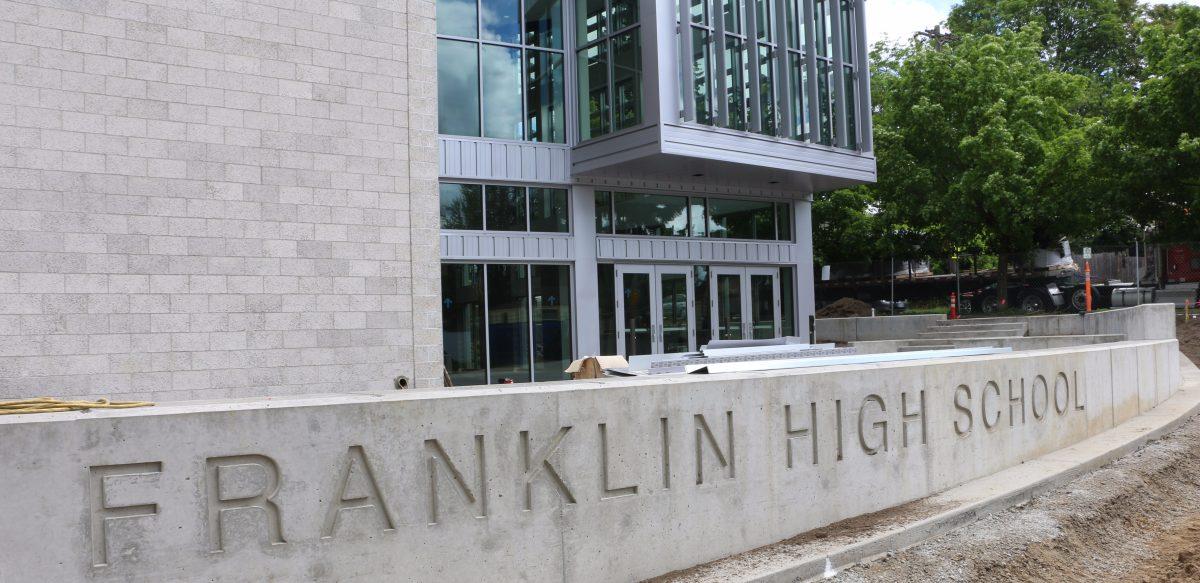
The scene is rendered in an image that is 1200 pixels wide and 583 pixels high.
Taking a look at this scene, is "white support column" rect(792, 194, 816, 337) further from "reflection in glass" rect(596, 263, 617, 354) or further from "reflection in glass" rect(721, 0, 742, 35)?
"reflection in glass" rect(596, 263, 617, 354)

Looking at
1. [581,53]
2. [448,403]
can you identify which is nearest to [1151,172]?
[581,53]

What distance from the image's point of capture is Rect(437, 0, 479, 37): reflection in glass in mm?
19328

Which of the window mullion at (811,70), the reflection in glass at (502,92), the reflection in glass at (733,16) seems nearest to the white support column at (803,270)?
the window mullion at (811,70)

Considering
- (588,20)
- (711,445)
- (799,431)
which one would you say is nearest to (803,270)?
(588,20)

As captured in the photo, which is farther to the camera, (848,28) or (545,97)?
(848,28)

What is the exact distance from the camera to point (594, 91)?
20.9 m

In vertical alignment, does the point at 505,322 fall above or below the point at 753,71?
below

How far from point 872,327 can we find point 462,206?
14.7m

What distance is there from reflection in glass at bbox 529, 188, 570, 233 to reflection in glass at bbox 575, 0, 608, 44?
3.47 meters

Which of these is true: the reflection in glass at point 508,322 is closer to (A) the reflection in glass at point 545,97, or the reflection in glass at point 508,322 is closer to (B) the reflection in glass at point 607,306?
(B) the reflection in glass at point 607,306

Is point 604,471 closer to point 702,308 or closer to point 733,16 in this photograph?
point 702,308

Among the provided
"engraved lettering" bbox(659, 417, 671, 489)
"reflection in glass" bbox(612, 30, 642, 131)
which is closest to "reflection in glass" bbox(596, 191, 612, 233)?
"reflection in glass" bbox(612, 30, 642, 131)

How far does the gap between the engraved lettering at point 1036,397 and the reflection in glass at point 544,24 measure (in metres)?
13.9

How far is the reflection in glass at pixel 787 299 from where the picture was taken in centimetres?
2514
